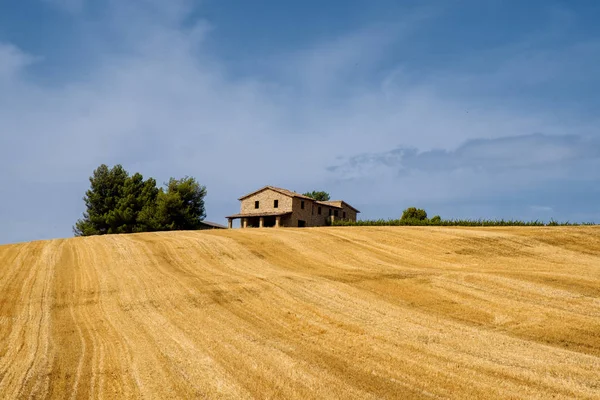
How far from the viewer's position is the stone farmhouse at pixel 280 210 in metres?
67.6

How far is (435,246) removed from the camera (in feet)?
98.2

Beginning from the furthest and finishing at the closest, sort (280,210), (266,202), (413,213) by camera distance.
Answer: (413,213)
(266,202)
(280,210)

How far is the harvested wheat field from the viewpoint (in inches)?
388

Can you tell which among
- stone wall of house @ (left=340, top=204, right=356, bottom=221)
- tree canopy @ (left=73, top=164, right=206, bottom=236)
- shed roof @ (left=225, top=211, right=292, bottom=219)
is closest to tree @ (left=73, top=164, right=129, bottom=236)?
tree canopy @ (left=73, top=164, right=206, bottom=236)

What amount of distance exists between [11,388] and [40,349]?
2958mm

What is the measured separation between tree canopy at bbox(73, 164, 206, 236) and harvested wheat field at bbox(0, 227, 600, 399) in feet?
136

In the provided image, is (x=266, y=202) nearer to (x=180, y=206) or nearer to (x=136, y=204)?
(x=180, y=206)

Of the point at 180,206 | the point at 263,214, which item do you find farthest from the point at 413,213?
the point at 180,206

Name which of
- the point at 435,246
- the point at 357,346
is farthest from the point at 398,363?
the point at 435,246

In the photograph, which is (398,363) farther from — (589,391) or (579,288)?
(579,288)

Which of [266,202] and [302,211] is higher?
[266,202]

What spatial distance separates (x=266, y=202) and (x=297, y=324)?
5732cm

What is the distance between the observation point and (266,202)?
7125 cm

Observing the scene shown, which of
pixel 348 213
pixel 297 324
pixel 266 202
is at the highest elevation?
pixel 266 202
